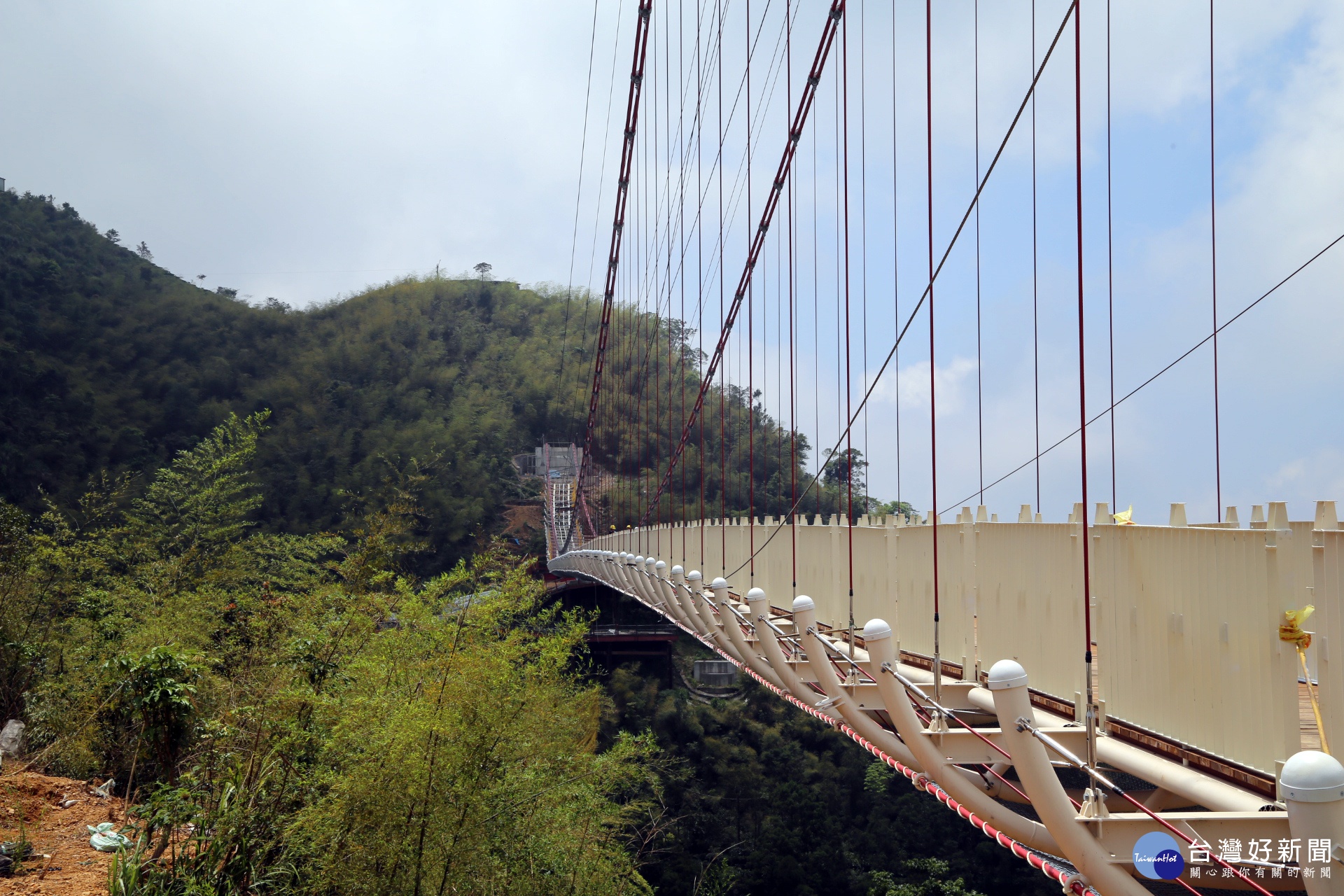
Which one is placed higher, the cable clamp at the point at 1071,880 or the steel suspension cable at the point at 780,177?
the steel suspension cable at the point at 780,177

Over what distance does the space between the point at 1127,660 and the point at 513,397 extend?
174 feet

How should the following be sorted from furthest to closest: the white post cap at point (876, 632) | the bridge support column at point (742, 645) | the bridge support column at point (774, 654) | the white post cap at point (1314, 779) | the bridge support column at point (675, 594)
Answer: the bridge support column at point (675, 594) → the bridge support column at point (742, 645) → the bridge support column at point (774, 654) → the white post cap at point (876, 632) → the white post cap at point (1314, 779)

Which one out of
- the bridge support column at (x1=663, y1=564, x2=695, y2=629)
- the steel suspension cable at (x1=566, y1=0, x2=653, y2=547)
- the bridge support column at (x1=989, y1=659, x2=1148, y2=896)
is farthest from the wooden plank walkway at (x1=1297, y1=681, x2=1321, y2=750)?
the steel suspension cable at (x1=566, y1=0, x2=653, y2=547)

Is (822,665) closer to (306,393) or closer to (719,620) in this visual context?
(719,620)

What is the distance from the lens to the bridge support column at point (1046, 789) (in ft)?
8.65

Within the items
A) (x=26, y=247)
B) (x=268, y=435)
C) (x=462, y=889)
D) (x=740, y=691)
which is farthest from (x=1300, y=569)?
(x=26, y=247)

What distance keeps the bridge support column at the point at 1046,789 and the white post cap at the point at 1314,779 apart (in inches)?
29.3

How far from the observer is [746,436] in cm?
3338

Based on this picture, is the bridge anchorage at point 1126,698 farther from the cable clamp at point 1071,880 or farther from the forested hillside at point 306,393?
the forested hillside at point 306,393

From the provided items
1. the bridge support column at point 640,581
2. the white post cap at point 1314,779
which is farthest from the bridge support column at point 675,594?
the white post cap at point 1314,779

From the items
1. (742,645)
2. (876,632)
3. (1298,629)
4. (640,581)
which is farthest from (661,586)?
(1298,629)

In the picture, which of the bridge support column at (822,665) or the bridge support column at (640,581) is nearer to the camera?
the bridge support column at (822,665)

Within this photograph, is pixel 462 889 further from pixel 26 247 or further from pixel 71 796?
pixel 26 247

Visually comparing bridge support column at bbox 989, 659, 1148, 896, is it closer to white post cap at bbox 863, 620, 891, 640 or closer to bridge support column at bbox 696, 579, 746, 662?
white post cap at bbox 863, 620, 891, 640
